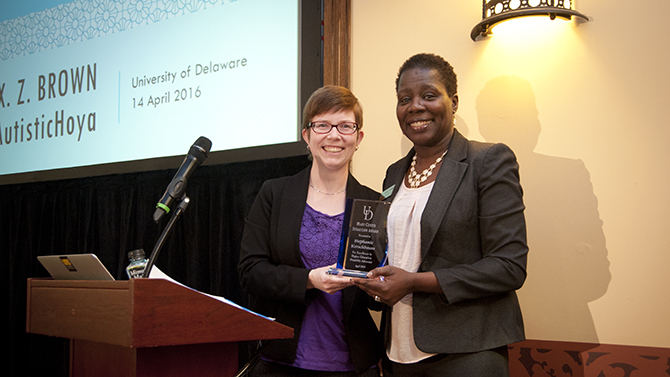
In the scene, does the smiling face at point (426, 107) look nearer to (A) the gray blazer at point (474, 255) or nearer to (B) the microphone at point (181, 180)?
(A) the gray blazer at point (474, 255)

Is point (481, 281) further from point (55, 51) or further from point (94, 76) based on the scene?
point (55, 51)

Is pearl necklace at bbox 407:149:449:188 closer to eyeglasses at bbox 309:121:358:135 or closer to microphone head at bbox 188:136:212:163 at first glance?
eyeglasses at bbox 309:121:358:135

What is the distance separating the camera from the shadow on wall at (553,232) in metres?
1.96

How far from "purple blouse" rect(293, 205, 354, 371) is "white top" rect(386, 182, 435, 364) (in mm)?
185

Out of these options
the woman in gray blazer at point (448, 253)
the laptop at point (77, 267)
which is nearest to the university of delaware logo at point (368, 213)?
the woman in gray blazer at point (448, 253)

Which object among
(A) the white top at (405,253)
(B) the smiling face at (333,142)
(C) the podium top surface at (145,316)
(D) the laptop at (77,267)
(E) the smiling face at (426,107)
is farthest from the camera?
(B) the smiling face at (333,142)

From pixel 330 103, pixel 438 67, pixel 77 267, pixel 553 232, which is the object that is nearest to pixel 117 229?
pixel 77 267

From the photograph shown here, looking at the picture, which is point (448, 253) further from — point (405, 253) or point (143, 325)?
point (143, 325)

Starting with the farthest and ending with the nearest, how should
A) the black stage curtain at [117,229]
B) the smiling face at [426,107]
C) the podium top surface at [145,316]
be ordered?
the black stage curtain at [117,229] < the smiling face at [426,107] < the podium top surface at [145,316]

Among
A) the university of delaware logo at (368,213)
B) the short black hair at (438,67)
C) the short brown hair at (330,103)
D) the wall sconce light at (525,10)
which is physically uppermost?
the wall sconce light at (525,10)

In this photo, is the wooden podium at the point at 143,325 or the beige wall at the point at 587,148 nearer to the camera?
the wooden podium at the point at 143,325

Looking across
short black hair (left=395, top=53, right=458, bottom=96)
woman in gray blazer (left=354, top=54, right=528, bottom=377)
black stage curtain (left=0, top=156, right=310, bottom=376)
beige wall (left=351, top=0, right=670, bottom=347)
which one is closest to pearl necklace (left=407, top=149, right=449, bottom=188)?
woman in gray blazer (left=354, top=54, right=528, bottom=377)

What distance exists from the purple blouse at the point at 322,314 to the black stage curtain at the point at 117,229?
833mm

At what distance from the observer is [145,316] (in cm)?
117
